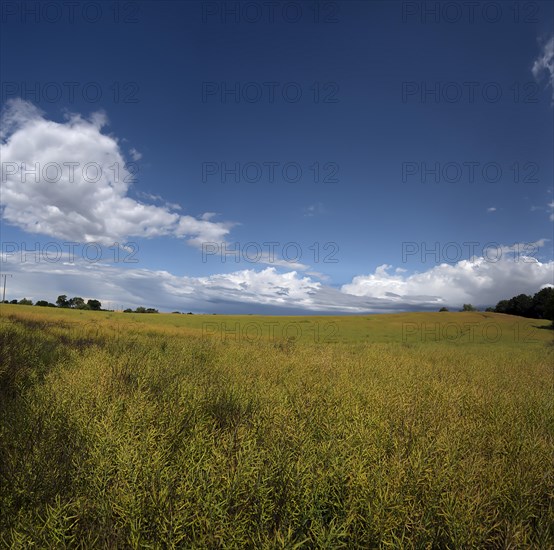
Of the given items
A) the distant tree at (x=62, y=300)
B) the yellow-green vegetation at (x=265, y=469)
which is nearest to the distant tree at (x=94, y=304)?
the distant tree at (x=62, y=300)

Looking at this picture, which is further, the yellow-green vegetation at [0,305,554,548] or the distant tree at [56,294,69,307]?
the distant tree at [56,294,69,307]

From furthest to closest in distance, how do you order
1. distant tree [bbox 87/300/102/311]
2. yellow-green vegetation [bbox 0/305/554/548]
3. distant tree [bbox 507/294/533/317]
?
distant tree [bbox 507/294/533/317]
distant tree [bbox 87/300/102/311]
yellow-green vegetation [bbox 0/305/554/548]

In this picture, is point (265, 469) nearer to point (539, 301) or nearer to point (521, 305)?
point (539, 301)

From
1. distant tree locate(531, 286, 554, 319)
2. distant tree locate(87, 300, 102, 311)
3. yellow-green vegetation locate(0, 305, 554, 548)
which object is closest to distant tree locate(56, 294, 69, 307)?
distant tree locate(87, 300, 102, 311)

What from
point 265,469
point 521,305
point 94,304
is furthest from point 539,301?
point 94,304

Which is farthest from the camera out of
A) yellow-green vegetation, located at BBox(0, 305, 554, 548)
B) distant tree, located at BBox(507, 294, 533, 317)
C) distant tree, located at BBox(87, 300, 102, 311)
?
distant tree, located at BBox(507, 294, 533, 317)

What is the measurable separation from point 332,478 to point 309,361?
7278mm

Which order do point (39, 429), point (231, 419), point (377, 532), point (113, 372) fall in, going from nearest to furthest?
point (377, 532) → point (39, 429) → point (231, 419) → point (113, 372)

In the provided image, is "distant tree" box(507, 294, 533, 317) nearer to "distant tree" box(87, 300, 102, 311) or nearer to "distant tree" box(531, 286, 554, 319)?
"distant tree" box(531, 286, 554, 319)

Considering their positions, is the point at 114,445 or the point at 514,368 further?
the point at 514,368

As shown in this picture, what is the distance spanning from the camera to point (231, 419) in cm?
483

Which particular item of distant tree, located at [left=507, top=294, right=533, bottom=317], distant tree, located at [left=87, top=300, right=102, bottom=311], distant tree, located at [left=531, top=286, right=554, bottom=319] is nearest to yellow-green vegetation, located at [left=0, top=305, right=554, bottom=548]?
distant tree, located at [left=87, top=300, right=102, bottom=311]

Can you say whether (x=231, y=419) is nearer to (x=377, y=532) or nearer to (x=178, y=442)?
(x=178, y=442)

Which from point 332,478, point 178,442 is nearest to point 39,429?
point 178,442
